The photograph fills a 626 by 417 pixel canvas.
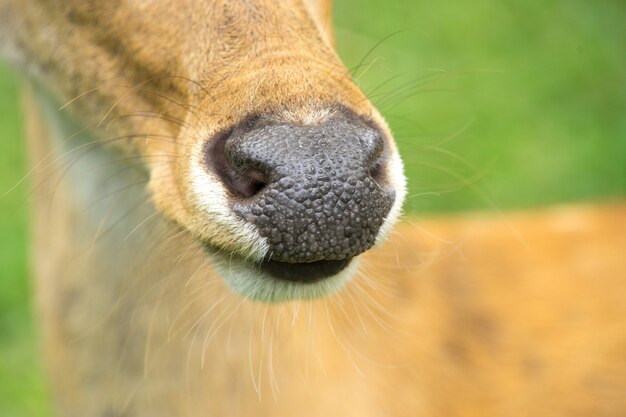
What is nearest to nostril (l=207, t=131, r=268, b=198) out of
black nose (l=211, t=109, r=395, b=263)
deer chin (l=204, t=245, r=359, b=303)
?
black nose (l=211, t=109, r=395, b=263)

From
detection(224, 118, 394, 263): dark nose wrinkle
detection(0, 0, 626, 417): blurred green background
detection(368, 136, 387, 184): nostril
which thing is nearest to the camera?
detection(224, 118, 394, 263): dark nose wrinkle

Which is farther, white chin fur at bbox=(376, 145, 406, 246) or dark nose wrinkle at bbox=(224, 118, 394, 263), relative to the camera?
white chin fur at bbox=(376, 145, 406, 246)

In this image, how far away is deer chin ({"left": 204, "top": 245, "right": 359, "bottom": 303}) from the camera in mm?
2551

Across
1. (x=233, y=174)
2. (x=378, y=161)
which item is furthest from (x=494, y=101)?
(x=233, y=174)

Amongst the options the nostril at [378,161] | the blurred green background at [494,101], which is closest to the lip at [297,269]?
the nostril at [378,161]

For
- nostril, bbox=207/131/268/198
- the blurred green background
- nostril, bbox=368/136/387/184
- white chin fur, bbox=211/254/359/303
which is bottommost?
white chin fur, bbox=211/254/359/303

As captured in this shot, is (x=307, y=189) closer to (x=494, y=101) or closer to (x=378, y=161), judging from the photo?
(x=378, y=161)

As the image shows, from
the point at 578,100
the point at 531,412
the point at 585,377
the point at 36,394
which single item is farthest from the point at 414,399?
the point at 578,100

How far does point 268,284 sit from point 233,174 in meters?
0.31

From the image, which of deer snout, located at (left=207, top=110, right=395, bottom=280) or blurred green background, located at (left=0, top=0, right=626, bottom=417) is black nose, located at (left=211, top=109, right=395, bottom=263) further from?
blurred green background, located at (left=0, top=0, right=626, bottom=417)

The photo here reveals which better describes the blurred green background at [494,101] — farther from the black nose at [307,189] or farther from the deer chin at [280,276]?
the black nose at [307,189]

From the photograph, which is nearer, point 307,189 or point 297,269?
point 307,189

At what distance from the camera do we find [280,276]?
2.56 metres

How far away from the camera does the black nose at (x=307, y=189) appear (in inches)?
93.4
